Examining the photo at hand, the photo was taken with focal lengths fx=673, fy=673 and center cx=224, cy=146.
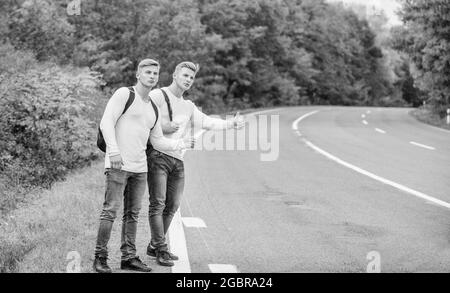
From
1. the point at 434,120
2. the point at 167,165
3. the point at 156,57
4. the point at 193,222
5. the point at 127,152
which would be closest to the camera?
the point at 127,152

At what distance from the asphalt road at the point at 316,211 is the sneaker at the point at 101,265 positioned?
30.7 inches

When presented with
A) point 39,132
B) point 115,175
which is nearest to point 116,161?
point 115,175

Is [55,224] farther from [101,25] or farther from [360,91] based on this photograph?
[360,91]

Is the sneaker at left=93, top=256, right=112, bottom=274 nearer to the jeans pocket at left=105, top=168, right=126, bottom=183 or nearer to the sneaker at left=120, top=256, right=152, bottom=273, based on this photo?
the sneaker at left=120, top=256, right=152, bottom=273

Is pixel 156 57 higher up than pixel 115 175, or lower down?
higher up

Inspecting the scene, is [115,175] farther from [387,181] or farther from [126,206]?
[387,181]

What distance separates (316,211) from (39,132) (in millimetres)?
6309

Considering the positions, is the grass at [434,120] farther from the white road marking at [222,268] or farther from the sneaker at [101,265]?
the sneaker at [101,265]

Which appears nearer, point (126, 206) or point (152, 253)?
point (126, 206)

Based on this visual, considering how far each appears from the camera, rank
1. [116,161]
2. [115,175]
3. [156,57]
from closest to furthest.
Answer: [116,161]
[115,175]
[156,57]

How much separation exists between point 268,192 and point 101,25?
20480mm

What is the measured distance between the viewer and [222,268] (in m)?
6.14

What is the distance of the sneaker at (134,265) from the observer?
5992mm

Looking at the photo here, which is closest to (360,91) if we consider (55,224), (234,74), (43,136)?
(234,74)
